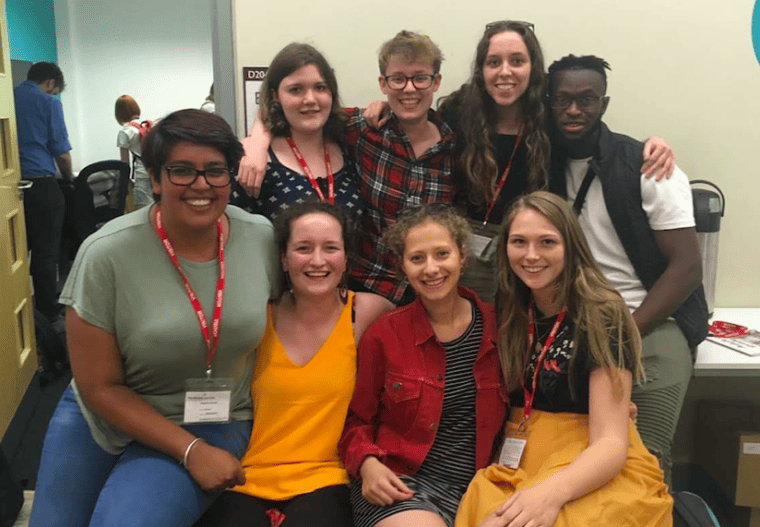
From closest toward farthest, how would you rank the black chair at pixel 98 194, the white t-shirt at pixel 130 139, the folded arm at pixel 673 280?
the folded arm at pixel 673 280 < the black chair at pixel 98 194 < the white t-shirt at pixel 130 139

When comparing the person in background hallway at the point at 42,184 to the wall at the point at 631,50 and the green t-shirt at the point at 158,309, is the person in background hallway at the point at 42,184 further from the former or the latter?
the green t-shirt at the point at 158,309

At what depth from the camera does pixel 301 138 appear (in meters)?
2.12

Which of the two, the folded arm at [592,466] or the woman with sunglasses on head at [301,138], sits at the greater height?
the woman with sunglasses on head at [301,138]

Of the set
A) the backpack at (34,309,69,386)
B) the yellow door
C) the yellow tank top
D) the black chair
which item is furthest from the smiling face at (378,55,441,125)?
the black chair

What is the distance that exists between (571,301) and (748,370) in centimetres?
95

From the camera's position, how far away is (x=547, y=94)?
7.00 ft

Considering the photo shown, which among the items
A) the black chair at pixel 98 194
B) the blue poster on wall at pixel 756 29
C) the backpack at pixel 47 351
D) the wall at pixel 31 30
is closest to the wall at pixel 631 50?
the blue poster on wall at pixel 756 29

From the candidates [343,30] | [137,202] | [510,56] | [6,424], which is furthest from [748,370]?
[137,202]

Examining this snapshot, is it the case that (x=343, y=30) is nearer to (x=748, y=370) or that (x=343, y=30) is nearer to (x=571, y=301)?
(x=571, y=301)

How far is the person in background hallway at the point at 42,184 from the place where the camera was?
13.9 feet

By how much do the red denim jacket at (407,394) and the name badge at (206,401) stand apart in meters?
0.34

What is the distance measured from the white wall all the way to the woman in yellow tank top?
7550mm

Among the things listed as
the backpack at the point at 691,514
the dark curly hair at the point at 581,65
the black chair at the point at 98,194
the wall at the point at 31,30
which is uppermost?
the wall at the point at 31,30

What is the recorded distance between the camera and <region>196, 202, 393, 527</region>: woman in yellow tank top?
1678 millimetres
